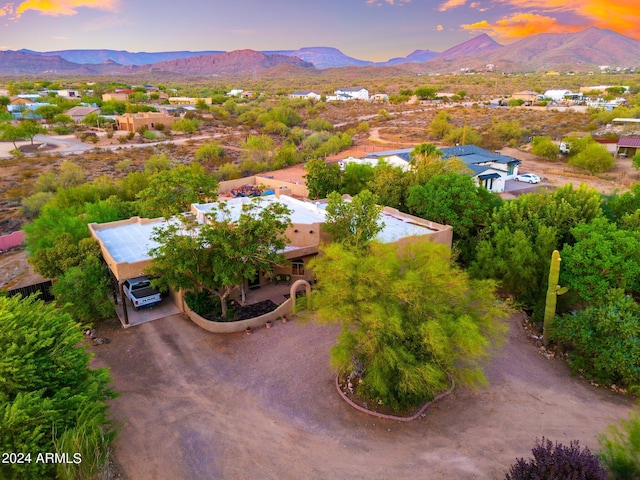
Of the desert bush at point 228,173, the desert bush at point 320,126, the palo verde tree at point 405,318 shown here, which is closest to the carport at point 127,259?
the palo verde tree at point 405,318

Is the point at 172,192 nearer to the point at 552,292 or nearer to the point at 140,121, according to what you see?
the point at 552,292

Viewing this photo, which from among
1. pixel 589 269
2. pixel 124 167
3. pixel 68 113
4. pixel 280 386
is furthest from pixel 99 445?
pixel 68 113

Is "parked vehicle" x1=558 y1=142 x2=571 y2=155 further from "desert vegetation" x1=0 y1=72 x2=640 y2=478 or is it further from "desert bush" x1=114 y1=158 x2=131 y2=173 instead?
"desert bush" x1=114 y1=158 x2=131 y2=173

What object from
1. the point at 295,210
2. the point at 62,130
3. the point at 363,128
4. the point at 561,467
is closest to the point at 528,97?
the point at 363,128

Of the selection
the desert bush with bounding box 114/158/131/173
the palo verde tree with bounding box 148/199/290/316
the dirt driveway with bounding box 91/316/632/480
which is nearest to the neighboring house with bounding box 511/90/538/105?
the desert bush with bounding box 114/158/131/173

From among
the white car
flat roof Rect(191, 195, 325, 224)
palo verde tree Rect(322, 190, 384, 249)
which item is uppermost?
palo verde tree Rect(322, 190, 384, 249)

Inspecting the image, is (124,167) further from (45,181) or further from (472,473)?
(472,473)
